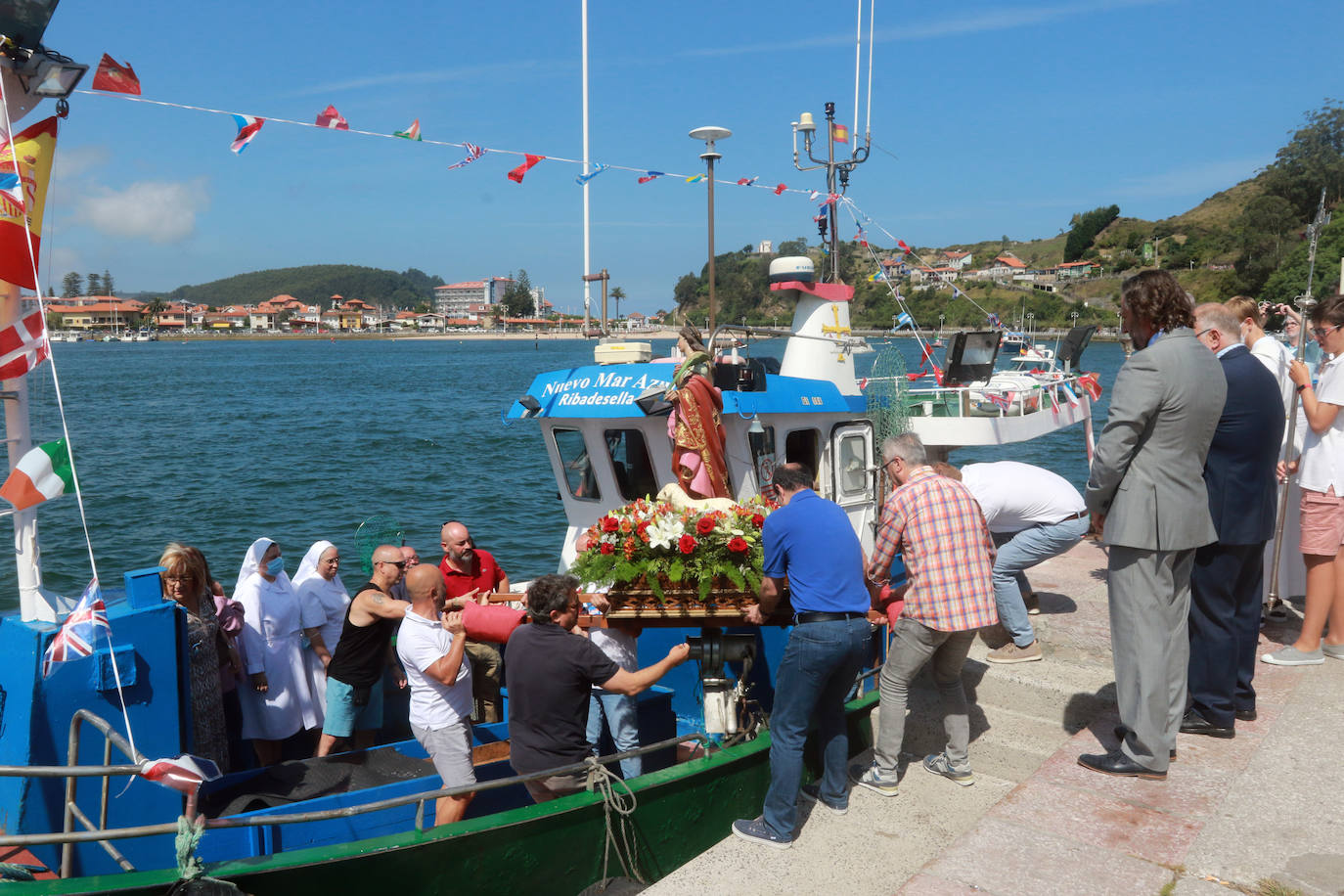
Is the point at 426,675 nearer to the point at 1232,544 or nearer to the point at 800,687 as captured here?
the point at 800,687

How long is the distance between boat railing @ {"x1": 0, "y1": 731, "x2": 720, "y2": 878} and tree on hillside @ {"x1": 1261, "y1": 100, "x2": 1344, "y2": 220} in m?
105

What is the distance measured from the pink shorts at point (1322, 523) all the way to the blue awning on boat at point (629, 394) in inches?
139

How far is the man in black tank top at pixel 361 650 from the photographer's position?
5559 millimetres

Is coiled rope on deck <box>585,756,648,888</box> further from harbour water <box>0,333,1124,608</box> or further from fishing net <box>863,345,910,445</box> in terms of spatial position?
fishing net <box>863,345,910,445</box>

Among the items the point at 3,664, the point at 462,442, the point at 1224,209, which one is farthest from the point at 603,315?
the point at 1224,209

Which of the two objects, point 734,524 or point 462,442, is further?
point 462,442

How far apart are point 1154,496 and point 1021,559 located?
235 centimetres

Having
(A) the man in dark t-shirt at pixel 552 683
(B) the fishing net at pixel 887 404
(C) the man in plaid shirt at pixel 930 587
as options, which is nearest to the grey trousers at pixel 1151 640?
(C) the man in plaid shirt at pixel 930 587

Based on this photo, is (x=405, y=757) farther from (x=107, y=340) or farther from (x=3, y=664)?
(x=107, y=340)

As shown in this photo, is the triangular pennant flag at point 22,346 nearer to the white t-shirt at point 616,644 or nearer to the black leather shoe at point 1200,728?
the white t-shirt at point 616,644

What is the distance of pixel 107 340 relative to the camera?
17275cm

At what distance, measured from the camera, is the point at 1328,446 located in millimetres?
5602

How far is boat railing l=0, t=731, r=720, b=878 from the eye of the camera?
3.54 m

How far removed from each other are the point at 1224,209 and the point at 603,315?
11597 cm
